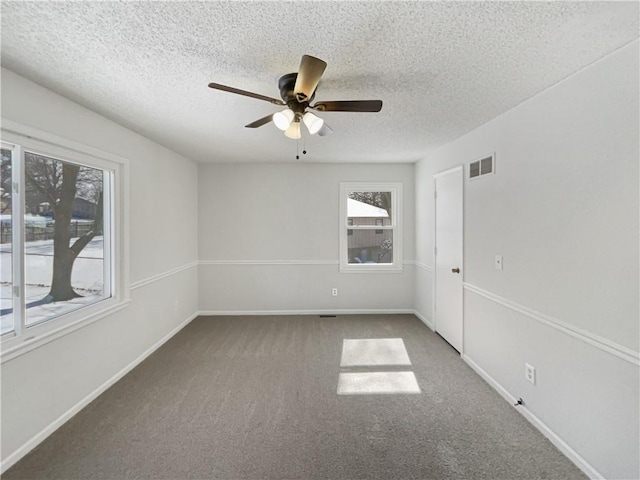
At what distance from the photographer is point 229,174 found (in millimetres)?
4824

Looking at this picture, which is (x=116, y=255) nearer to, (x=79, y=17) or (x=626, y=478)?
(x=79, y=17)

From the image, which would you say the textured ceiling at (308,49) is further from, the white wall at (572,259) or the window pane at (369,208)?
the window pane at (369,208)

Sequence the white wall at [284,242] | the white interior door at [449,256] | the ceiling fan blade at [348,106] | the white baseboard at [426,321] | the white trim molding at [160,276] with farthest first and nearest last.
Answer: the white wall at [284,242]
the white baseboard at [426,321]
the white interior door at [449,256]
the white trim molding at [160,276]
the ceiling fan blade at [348,106]

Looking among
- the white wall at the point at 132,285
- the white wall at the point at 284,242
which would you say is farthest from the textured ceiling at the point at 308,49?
the white wall at the point at 284,242

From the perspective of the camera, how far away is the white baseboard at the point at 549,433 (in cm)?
178

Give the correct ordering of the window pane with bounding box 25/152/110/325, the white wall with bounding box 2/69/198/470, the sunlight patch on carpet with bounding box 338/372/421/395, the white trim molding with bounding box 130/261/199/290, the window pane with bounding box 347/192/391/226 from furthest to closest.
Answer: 1. the window pane with bounding box 347/192/391/226
2. the white trim molding with bounding box 130/261/199/290
3. the sunlight patch on carpet with bounding box 338/372/421/395
4. the window pane with bounding box 25/152/110/325
5. the white wall with bounding box 2/69/198/470

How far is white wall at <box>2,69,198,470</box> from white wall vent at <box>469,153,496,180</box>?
3.49 m

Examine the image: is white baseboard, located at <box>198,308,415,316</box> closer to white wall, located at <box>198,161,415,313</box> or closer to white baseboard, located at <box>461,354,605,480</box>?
white wall, located at <box>198,161,415,313</box>

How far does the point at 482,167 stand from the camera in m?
2.92

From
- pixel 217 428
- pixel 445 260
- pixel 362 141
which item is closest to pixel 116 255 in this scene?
pixel 217 428

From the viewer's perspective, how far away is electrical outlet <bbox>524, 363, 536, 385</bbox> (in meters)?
2.24

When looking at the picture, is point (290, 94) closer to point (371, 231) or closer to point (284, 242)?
point (284, 242)

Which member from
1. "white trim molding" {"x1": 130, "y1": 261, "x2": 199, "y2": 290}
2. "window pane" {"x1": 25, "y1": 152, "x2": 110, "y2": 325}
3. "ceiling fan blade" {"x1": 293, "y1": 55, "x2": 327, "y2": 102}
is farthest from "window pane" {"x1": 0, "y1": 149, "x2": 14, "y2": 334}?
"ceiling fan blade" {"x1": 293, "y1": 55, "x2": 327, "y2": 102}

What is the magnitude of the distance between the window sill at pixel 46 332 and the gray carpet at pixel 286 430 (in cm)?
66
